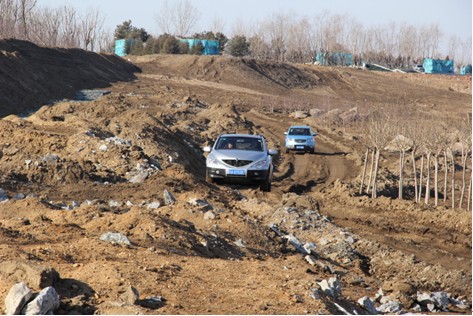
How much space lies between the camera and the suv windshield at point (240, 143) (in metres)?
23.4

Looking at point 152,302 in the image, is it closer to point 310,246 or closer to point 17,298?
point 17,298

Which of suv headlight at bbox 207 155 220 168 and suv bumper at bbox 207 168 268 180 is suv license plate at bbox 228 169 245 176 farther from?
suv headlight at bbox 207 155 220 168

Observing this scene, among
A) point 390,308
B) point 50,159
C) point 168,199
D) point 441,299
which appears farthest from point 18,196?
point 390,308

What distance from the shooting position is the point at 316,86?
9100 centimetres

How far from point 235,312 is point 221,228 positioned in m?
6.63

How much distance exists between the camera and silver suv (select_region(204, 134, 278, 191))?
74.1 feet

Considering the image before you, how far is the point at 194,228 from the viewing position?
45.4 ft

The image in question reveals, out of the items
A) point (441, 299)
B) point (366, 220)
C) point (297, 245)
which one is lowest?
point (366, 220)

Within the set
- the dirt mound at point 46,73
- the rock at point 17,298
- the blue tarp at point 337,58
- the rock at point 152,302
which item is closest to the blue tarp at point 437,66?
the blue tarp at point 337,58

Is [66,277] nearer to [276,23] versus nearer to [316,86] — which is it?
[316,86]

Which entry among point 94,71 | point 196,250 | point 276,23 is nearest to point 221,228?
point 196,250

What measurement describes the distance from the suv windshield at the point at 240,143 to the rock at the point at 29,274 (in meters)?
14.8

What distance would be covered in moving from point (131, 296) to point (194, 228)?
18.5ft

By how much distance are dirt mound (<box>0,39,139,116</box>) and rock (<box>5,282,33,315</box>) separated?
3837 cm
